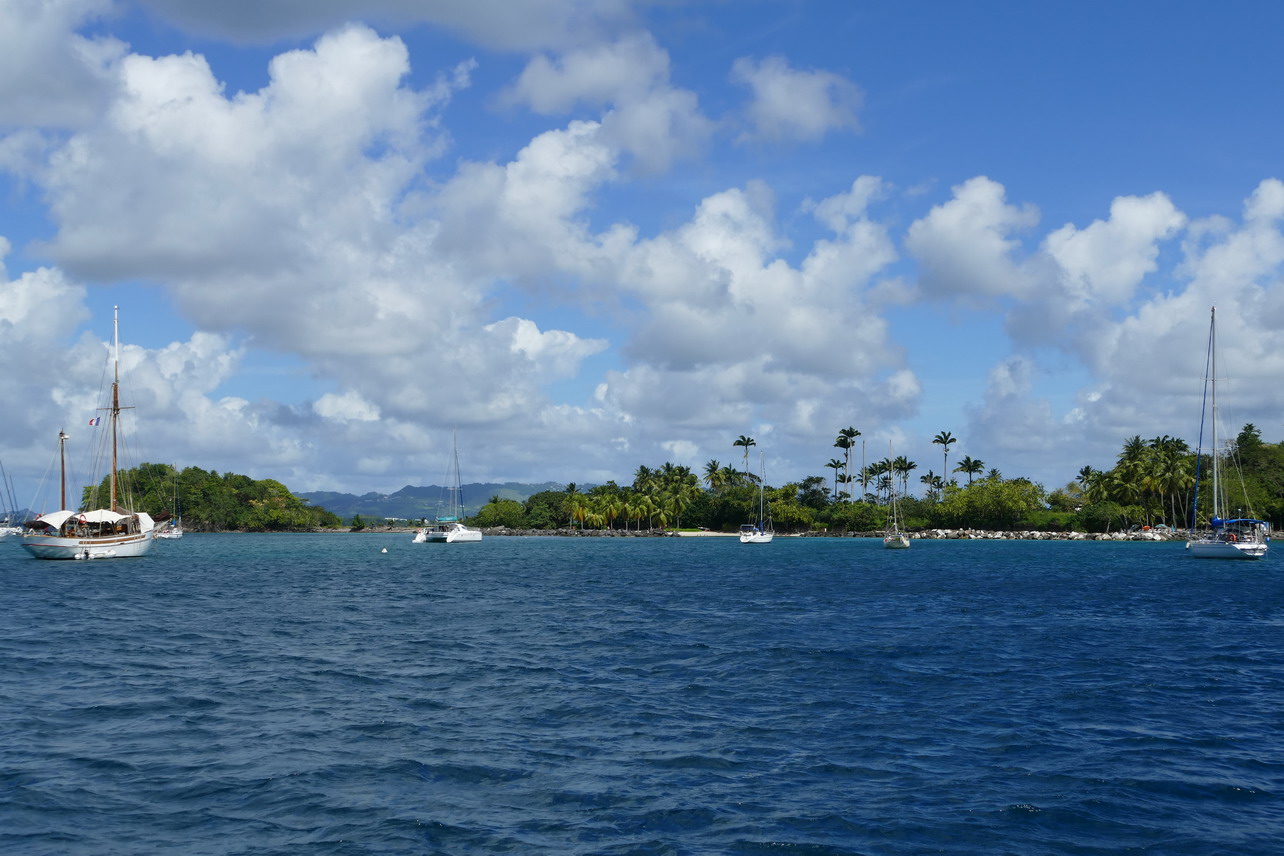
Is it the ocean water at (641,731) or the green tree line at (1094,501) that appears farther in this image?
the green tree line at (1094,501)

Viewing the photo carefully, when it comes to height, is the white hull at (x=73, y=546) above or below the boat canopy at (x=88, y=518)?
below

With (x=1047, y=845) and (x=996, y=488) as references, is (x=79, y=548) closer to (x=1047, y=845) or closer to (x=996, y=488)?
(x=1047, y=845)

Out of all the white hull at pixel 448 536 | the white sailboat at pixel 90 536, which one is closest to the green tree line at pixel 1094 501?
the white hull at pixel 448 536

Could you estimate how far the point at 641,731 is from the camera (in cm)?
2167

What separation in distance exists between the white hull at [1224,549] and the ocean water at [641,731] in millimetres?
52315

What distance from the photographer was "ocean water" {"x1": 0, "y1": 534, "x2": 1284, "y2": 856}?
15.4 m

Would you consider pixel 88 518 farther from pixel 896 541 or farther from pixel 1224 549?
pixel 1224 549

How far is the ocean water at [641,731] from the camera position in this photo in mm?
15383

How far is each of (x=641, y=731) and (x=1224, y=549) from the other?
89371mm

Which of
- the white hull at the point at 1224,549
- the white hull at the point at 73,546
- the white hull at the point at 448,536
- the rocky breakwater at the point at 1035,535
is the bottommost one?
the rocky breakwater at the point at 1035,535

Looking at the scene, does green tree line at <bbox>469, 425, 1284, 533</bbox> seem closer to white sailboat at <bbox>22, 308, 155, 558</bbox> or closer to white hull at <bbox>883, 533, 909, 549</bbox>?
white hull at <bbox>883, 533, 909, 549</bbox>

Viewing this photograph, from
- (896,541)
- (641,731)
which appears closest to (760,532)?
(896,541)

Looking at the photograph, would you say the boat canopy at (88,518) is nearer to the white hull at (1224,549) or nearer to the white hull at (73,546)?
the white hull at (73,546)

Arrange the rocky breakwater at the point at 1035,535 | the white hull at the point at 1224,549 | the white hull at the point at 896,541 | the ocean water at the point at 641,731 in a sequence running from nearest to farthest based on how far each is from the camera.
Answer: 1. the ocean water at the point at 641,731
2. the white hull at the point at 1224,549
3. the white hull at the point at 896,541
4. the rocky breakwater at the point at 1035,535
